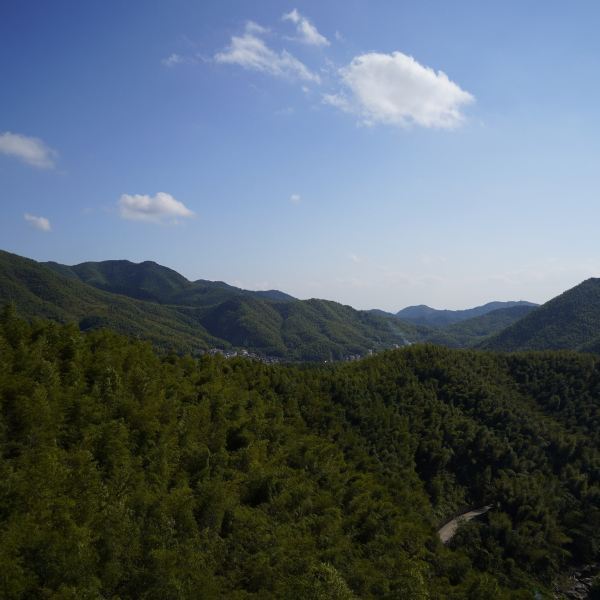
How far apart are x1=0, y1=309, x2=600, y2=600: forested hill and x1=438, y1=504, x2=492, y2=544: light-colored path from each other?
2471mm

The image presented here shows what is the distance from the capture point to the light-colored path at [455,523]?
331 ft

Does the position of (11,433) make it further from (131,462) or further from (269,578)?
(269,578)

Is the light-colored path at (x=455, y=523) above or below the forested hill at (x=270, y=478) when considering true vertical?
below

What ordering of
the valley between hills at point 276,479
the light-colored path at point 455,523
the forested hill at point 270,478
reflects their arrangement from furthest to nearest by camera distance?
the light-colored path at point 455,523 → the valley between hills at point 276,479 → the forested hill at point 270,478

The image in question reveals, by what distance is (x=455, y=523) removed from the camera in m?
107

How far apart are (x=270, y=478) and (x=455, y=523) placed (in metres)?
65.5

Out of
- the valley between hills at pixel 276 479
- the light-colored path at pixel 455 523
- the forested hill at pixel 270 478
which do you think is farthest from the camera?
the light-colored path at pixel 455 523

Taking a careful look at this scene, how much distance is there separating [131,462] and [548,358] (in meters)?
169

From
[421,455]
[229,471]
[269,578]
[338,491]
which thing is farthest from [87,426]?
[421,455]

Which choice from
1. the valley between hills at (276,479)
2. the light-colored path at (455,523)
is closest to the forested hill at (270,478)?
the valley between hills at (276,479)

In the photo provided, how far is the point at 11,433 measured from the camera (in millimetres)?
43656

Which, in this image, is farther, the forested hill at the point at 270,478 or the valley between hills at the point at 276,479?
the valley between hills at the point at 276,479

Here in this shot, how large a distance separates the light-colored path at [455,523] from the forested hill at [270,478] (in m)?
2.47

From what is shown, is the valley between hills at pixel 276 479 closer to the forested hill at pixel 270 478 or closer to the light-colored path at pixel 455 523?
the forested hill at pixel 270 478
